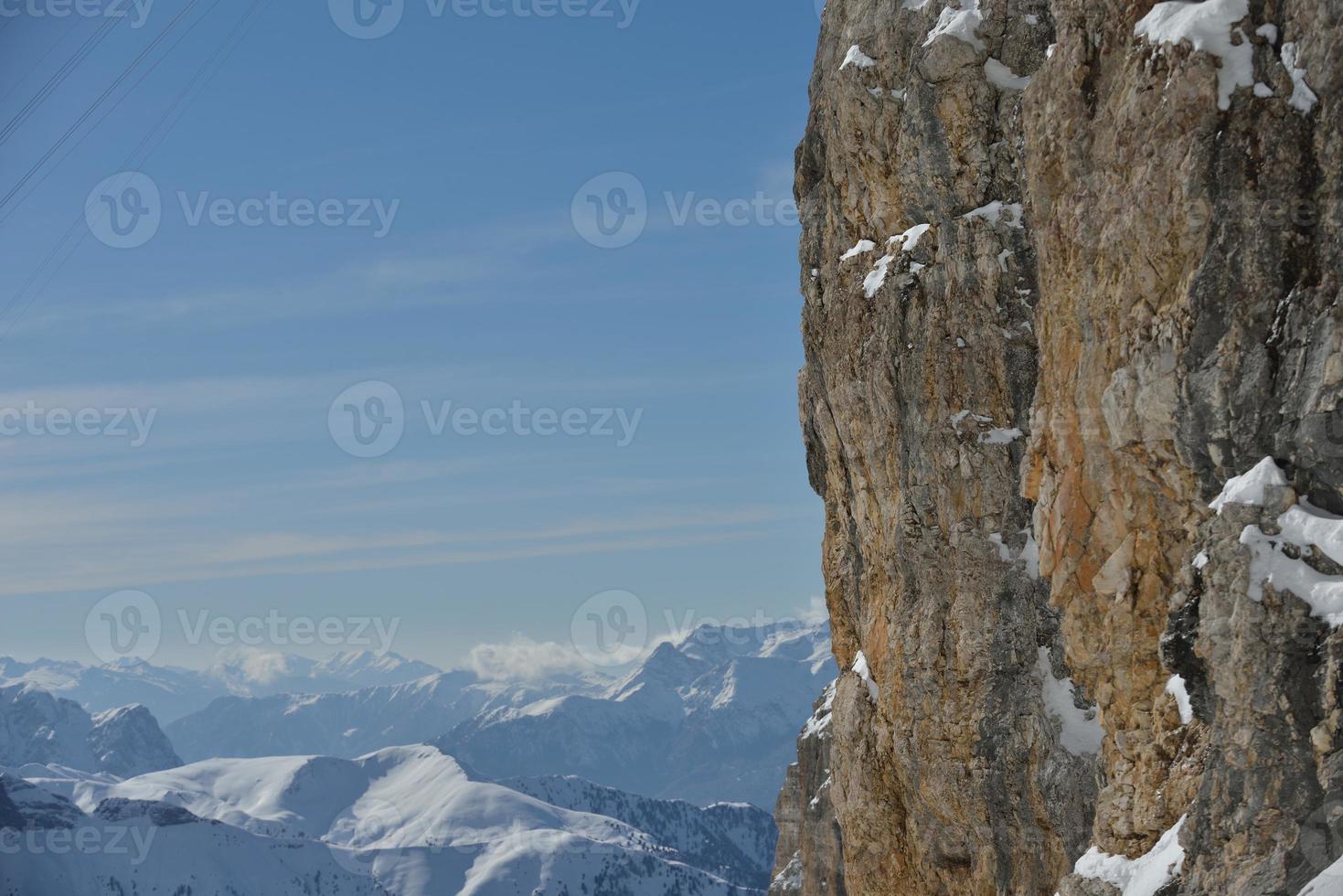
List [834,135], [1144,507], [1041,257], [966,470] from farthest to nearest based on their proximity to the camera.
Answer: [834,135] < [966,470] < [1041,257] < [1144,507]

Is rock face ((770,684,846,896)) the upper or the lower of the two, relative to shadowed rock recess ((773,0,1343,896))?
lower

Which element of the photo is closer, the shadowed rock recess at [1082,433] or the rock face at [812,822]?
the shadowed rock recess at [1082,433]

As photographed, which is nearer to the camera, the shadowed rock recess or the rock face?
the shadowed rock recess

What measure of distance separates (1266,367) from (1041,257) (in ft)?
24.8

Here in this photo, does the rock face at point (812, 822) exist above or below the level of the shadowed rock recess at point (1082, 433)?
below

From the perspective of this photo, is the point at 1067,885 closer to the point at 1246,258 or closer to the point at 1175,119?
the point at 1246,258

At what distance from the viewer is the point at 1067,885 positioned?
81.6ft

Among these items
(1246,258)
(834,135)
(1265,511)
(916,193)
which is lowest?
(1265,511)

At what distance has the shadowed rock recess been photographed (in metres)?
19.5

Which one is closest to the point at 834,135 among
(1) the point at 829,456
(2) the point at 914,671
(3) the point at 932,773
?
(1) the point at 829,456

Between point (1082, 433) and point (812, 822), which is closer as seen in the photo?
point (1082, 433)

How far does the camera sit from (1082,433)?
24.7 metres

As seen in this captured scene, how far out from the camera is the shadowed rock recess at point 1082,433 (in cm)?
1948

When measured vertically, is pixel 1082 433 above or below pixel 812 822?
above
